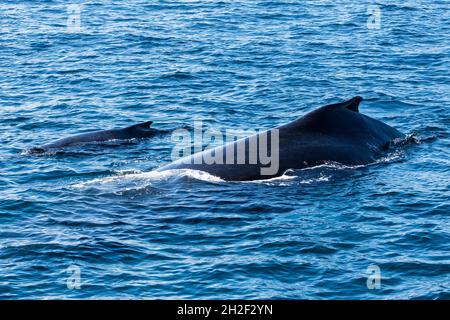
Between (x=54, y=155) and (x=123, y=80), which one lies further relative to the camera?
(x=123, y=80)

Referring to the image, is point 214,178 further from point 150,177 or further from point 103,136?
point 103,136

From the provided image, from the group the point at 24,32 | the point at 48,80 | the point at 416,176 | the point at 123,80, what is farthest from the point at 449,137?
the point at 24,32

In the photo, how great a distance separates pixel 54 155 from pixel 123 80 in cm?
1068

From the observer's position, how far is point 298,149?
2348cm

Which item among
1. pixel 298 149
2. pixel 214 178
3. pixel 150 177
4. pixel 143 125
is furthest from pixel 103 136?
pixel 298 149

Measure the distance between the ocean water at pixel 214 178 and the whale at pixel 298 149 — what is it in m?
0.37

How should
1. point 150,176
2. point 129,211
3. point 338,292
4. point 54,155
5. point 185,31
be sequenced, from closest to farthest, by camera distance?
point 338,292, point 129,211, point 150,176, point 54,155, point 185,31

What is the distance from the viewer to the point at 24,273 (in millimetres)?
17781

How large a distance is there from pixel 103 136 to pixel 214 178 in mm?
6678

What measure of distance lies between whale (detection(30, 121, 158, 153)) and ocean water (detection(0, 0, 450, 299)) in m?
0.47

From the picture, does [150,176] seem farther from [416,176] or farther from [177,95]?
[177,95]

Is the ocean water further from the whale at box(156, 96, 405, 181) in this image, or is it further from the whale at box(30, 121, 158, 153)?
the whale at box(30, 121, 158, 153)

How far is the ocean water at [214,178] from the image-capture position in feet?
58.3

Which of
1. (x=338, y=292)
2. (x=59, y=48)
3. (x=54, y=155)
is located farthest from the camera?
(x=59, y=48)
